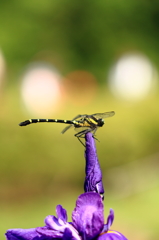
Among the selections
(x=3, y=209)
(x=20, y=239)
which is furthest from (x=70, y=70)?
(x=20, y=239)

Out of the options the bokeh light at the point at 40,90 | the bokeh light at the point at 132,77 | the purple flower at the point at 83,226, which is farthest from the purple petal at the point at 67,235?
the bokeh light at the point at 132,77

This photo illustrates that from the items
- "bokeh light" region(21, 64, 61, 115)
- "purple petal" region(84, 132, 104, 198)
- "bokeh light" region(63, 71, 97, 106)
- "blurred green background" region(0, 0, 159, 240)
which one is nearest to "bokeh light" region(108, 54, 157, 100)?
"blurred green background" region(0, 0, 159, 240)

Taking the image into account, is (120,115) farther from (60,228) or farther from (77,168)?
(60,228)

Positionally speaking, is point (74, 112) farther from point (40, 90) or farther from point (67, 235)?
point (67, 235)

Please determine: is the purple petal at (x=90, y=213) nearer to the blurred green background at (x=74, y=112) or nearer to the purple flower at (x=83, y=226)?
the purple flower at (x=83, y=226)

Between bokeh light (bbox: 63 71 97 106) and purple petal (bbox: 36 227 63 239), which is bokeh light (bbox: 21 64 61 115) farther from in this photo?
purple petal (bbox: 36 227 63 239)
